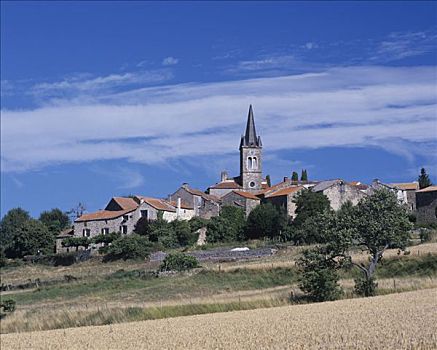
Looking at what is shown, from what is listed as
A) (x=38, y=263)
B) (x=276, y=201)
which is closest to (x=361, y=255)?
(x=276, y=201)

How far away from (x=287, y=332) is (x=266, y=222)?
60.5 m

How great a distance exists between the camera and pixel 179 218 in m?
87.8

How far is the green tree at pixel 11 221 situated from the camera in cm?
10562

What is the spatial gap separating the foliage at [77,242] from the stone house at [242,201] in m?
17.4

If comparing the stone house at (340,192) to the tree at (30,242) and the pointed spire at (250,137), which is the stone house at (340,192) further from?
the tree at (30,242)

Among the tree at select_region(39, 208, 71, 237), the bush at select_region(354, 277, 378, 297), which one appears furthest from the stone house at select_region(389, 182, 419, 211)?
the bush at select_region(354, 277, 378, 297)

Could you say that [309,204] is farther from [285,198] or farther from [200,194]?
[200,194]

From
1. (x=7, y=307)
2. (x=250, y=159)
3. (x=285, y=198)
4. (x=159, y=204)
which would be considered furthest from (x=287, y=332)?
(x=250, y=159)

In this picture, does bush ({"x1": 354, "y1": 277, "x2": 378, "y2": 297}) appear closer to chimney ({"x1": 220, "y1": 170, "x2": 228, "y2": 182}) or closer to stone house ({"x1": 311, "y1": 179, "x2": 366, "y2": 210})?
stone house ({"x1": 311, "y1": 179, "x2": 366, "y2": 210})

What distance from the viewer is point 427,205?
7931cm

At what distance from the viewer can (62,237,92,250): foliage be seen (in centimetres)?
8275

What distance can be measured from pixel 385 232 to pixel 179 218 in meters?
49.5

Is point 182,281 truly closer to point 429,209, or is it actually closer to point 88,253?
point 88,253

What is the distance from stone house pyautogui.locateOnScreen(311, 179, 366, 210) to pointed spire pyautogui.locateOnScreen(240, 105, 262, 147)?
78.4ft
